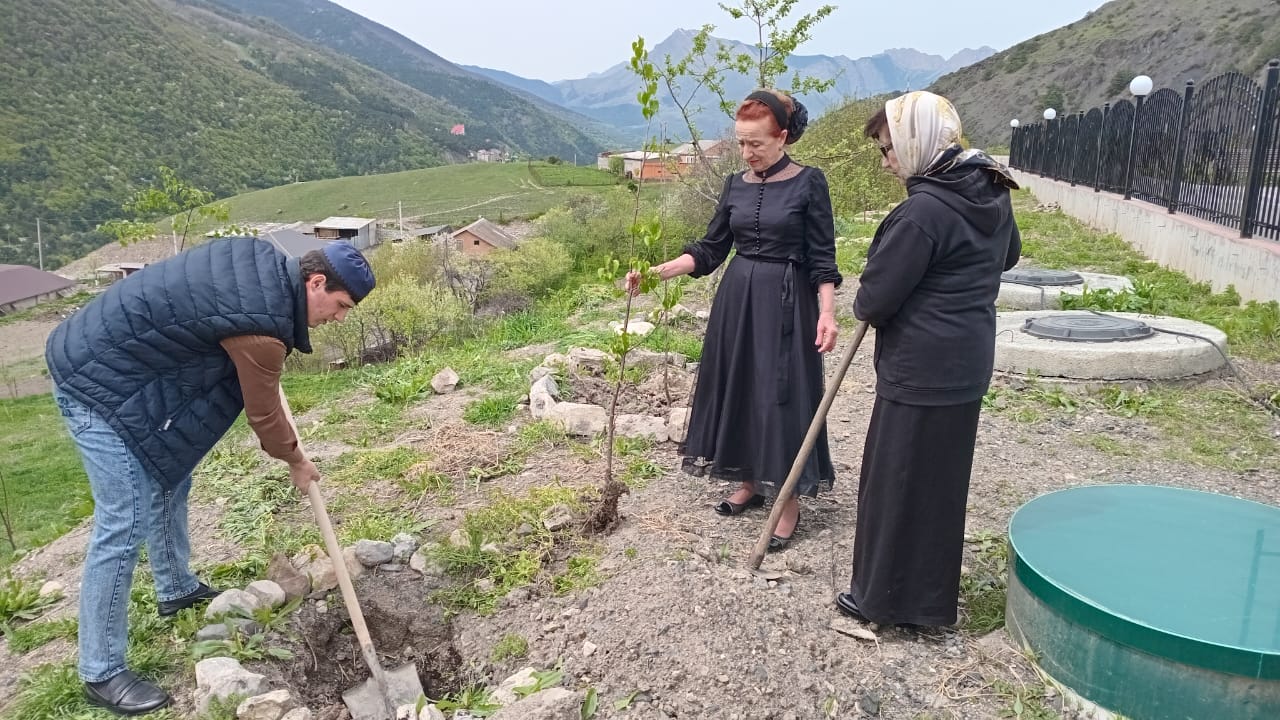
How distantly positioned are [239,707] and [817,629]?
1.89m

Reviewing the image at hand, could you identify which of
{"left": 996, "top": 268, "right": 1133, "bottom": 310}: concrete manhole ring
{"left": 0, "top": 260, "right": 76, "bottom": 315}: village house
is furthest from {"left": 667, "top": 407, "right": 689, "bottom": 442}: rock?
{"left": 0, "top": 260, "right": 76, "bottom": 315}: village house

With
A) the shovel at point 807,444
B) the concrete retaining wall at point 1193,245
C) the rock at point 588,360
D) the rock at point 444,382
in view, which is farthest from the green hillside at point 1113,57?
the shovel at point 807,444

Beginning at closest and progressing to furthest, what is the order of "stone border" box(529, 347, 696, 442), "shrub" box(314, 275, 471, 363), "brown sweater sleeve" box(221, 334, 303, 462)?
"brown sweater sleeve" box(221, 334, 303, 462) < "stone border" box(529, 347, 696, 442) < "shrub" box(314, 275, 471, 363)

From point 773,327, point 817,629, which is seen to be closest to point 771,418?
point 773,327

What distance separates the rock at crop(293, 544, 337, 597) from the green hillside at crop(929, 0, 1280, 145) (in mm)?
55435

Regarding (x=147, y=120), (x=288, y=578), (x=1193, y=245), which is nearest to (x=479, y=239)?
(x=1193, y=245)

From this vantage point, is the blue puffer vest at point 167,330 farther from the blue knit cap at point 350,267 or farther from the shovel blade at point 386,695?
the shovel blade at point 386,695

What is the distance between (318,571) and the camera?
3387 millimetres

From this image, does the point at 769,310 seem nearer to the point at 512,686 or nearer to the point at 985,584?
the point at 985,584

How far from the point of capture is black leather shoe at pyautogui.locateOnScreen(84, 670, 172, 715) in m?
2.60

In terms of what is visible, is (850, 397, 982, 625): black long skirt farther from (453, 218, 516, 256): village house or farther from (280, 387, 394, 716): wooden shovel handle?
(453, 218, 516, 256): village house

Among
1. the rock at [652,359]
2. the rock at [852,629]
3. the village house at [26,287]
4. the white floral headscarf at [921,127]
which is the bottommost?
the village house at [26,287]

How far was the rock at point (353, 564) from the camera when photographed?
347 centimetres

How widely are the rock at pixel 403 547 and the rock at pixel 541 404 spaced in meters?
1.62
